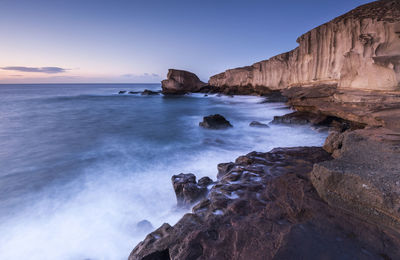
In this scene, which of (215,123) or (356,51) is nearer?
(356,51)

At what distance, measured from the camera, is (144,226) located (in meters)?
3.03

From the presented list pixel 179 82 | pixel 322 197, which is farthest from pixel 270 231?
pixel 179 82

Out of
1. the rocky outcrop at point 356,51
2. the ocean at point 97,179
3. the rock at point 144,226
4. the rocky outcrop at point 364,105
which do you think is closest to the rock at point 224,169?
the ocean at point 97,179

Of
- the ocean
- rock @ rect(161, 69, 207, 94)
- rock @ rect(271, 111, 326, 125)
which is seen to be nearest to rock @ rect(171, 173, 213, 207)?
the ocean

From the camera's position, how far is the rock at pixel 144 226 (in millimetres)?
2980

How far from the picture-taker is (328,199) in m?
2.26

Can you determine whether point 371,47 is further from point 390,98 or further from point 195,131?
point 195,131

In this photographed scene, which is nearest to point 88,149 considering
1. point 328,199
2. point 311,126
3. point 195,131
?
point 195,131

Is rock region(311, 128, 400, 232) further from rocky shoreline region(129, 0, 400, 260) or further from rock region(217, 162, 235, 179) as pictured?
rock region(217, 162, 235, 179)

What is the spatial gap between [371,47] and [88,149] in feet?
29.3

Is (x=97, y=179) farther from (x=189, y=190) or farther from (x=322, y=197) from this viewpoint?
(x=322, y=197)

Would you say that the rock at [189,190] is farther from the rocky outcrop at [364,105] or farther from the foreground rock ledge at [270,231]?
the rocky outcrop at [364,105]

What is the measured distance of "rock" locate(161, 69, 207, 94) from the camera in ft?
107

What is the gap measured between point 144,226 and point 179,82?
31497 mm
